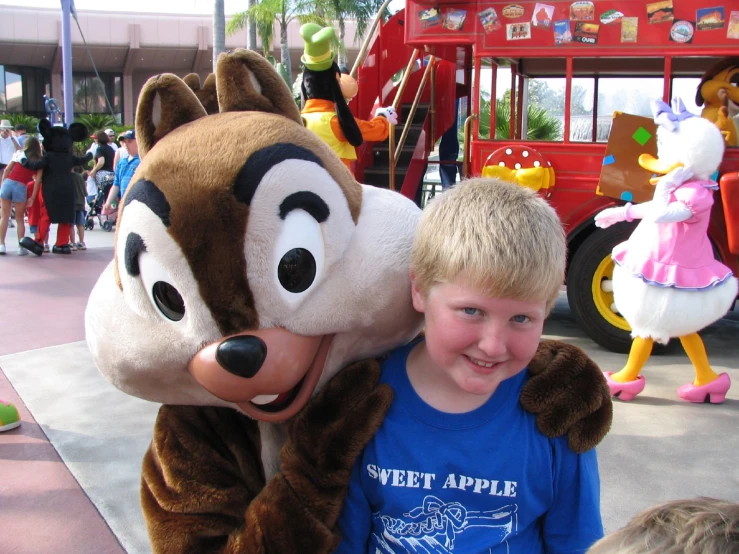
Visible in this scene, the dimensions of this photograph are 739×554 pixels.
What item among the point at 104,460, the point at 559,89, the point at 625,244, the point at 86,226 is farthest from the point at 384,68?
the point at 86,226

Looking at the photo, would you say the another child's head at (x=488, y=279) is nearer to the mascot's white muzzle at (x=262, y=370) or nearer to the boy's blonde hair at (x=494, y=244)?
the boy's blonde hair at (x=494, y=244)

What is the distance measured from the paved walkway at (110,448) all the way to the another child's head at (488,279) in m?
2.01

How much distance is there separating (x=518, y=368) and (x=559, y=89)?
492 centimetres

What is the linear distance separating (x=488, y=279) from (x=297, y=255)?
1.21 feet

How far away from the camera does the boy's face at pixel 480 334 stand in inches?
54.1

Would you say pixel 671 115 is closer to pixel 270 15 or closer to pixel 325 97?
pixel 325 97

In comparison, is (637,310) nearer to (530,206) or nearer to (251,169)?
(530,206)

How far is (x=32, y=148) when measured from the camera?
32.9 feet

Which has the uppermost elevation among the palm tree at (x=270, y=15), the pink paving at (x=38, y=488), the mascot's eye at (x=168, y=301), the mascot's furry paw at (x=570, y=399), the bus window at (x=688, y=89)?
the palm tree at (x=270, y=15)

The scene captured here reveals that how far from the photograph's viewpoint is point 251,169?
140 cm

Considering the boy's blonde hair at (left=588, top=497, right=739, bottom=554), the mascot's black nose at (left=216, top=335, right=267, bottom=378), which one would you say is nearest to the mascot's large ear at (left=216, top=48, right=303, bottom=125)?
the mascot's black nose at (left=216, top=335, right=267, bottom=378)

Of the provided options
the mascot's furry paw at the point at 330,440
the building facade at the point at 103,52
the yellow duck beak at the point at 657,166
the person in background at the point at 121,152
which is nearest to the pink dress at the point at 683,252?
the yellow duck beak at the point at 657,166

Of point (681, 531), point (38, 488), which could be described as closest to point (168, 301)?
point (681, 531)

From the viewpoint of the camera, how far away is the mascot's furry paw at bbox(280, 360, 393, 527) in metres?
1.49
